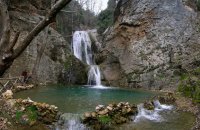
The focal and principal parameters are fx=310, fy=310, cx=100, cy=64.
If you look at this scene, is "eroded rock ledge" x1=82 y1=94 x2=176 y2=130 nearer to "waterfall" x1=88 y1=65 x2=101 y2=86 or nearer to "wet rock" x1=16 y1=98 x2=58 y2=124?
"wet rock" x1=16 y1=98 x2=58 y2=124

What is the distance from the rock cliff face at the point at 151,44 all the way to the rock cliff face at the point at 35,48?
4.42 metres

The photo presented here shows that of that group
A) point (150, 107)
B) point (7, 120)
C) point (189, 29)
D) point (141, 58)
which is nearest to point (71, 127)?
point (7, 120)

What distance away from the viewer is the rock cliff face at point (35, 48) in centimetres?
2448

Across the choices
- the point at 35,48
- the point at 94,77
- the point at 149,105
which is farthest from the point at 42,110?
the point at 94,77

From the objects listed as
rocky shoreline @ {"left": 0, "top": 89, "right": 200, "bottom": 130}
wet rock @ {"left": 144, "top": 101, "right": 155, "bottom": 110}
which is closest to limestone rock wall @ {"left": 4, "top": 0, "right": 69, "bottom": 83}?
wet rock @ {"left": 144, "top": 101, "right": 155, "bottom": 110}

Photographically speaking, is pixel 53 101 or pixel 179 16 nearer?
pixel 53 101

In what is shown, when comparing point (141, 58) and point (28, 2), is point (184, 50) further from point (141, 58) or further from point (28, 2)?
point (28, 2)

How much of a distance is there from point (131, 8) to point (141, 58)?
517 cm

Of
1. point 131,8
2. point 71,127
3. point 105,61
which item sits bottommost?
point 71,127

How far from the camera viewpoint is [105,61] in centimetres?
2933

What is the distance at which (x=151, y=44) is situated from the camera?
2683 centimetres

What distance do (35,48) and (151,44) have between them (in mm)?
9856

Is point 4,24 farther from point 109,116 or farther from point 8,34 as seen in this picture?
point 109,116

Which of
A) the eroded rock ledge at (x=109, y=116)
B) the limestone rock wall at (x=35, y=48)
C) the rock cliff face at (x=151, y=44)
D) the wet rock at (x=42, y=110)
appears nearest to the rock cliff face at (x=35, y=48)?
the limestone rock wall at (x=35, y=48)
